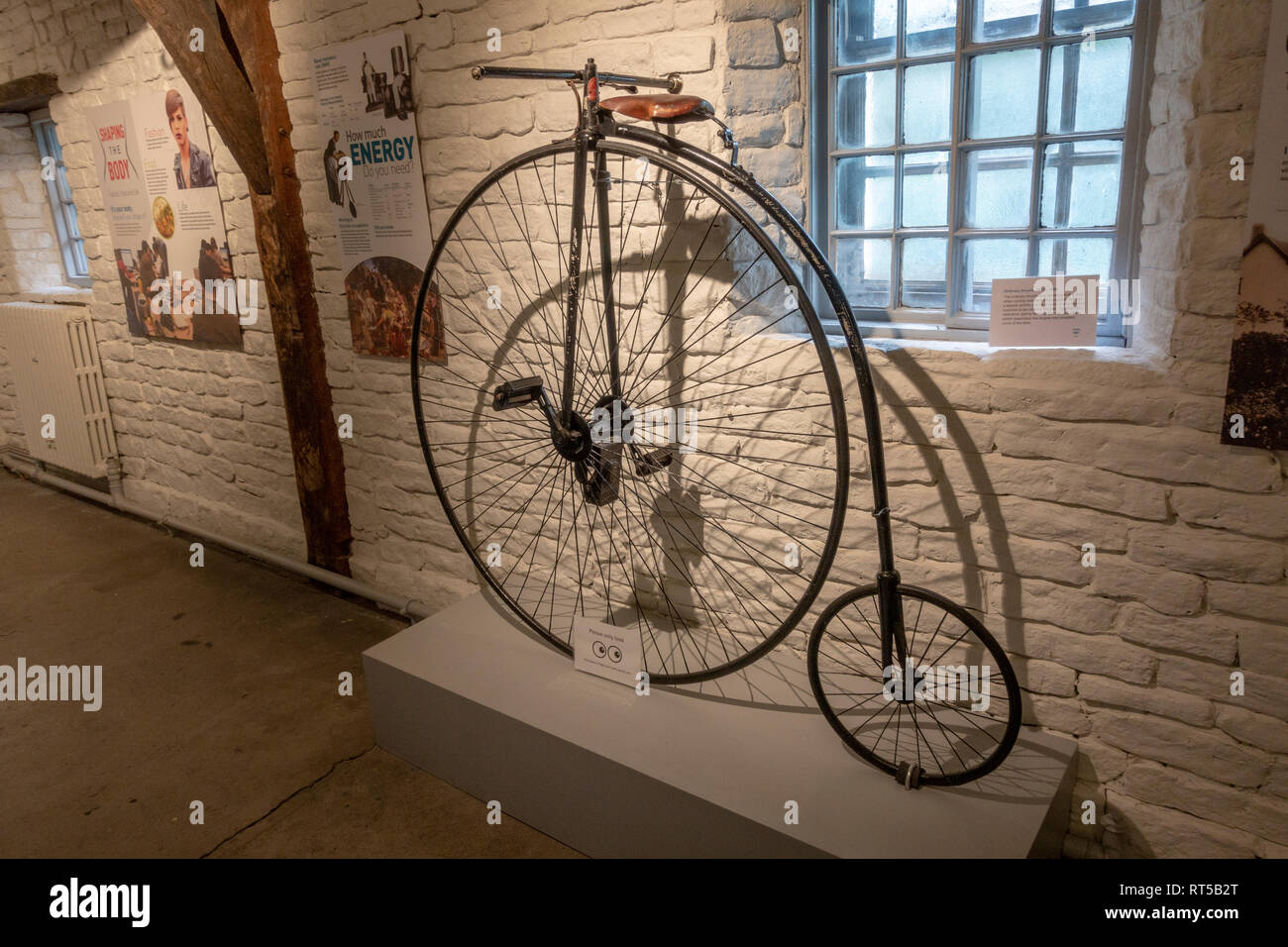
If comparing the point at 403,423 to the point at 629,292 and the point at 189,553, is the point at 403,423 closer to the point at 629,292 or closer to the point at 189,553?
the point at 629,292

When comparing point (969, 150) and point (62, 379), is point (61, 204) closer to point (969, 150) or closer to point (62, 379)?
point (62, 379)

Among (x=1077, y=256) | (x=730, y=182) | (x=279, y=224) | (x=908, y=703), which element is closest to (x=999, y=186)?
(x=1077, y=256)

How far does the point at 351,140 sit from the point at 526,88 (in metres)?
0.76

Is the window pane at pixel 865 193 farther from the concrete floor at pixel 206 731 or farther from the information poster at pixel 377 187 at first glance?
the concrete floor at pixel 206 731

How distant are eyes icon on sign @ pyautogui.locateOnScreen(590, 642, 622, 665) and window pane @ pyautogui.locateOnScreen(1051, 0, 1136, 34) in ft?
5.01

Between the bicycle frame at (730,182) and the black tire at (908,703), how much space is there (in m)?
0.09

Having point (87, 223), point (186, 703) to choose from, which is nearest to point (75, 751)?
point (186, 703)

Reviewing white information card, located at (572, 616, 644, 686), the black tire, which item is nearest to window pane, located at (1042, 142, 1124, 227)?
the black tire

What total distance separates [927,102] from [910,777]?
1329mm

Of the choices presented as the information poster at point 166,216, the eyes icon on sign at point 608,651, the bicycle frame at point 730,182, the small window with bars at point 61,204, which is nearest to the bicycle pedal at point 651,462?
the bicycle frame at point 730,182

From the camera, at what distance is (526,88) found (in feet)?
7.06

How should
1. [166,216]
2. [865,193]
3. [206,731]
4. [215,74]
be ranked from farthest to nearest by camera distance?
1. [166,216]
2. [215,74]
3. [206,731]
4. [865,193]

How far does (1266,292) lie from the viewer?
1.37 m

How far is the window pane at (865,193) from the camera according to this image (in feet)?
6.07
